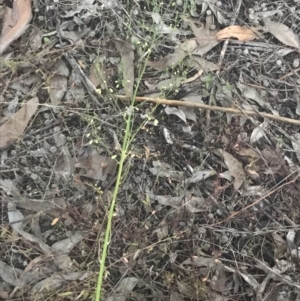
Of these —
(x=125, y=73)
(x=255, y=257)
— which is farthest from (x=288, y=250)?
(x=125, y=73)

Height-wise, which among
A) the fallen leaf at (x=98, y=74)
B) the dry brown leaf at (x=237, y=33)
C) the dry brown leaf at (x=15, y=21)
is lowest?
the dry brown leaf at (x=237, y=33)

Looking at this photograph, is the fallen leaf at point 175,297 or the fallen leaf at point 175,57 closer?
the fallen leaf at point 175,297

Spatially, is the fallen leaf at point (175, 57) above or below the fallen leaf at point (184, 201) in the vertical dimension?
above

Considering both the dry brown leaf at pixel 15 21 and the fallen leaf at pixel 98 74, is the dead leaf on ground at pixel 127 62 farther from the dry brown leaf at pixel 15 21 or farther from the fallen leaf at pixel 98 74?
Answer: the dry brown leaf at pixel 15 21

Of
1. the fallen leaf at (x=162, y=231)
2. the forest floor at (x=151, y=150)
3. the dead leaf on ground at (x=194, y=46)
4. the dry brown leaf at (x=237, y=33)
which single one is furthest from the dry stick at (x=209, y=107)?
the fallen leaf at (x=162, y=231)

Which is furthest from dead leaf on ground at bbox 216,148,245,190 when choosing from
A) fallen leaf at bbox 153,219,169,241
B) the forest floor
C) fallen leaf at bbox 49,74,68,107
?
fallen leaf at bbox 49,74,68,107

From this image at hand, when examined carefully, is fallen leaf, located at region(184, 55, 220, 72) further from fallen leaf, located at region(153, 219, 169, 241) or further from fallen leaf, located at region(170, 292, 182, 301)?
fallen leaf, located at region(170, 292, 182, 301)

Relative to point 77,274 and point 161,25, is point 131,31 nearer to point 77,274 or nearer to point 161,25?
point 161,25

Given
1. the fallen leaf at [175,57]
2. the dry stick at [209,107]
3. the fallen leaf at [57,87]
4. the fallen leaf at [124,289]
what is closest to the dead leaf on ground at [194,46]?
the fallen leaf at [175,57]
